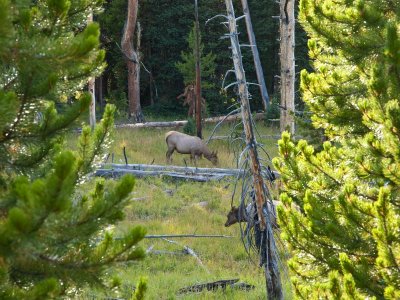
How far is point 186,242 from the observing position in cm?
1392

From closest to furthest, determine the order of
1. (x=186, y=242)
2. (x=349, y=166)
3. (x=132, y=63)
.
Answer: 1. (x=349, y=166)
2. (x=186, y=242)
3. (x=132, y=63)

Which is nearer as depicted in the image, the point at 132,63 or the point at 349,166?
the point at 349,166

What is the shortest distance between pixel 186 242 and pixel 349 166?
26.6ft

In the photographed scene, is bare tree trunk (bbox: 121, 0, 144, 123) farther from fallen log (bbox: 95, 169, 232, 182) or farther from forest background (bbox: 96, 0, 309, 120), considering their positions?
fallen log (bbox: 95, 169, 232, 182)

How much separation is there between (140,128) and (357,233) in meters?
27.6

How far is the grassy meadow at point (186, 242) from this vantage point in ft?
35.9

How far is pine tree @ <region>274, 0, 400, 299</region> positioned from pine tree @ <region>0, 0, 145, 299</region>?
77.7 inches

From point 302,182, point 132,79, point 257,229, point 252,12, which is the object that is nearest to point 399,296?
point 302,182

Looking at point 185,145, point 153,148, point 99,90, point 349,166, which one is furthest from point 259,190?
point 99,90

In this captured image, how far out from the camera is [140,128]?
32750 millimetres

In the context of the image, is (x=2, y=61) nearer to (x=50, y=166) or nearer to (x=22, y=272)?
(x=50, y=166)

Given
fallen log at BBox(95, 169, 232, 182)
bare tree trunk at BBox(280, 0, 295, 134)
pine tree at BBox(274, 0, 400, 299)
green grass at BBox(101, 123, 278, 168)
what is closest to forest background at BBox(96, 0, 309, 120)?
green grass at BBox(101, 123, 278, 168)

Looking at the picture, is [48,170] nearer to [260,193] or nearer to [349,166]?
[349,166]

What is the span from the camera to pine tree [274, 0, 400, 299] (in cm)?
491
